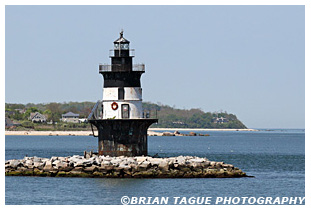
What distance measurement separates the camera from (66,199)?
118 feet

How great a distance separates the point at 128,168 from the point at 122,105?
15.0 feet

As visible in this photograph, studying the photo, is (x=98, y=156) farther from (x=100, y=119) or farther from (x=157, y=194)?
(x=157, y=194)

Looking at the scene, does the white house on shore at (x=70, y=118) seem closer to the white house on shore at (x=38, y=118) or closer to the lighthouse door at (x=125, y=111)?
the white house on shore at (x=38, y=118)

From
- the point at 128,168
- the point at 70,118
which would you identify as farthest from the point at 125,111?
the point at 70,118

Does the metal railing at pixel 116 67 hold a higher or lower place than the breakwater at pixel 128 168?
higher

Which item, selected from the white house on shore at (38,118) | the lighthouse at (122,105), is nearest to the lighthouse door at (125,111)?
the lighthouse at (122,105)

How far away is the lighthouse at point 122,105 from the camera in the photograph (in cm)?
4519

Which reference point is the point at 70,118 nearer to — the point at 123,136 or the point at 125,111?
the point at 123,136

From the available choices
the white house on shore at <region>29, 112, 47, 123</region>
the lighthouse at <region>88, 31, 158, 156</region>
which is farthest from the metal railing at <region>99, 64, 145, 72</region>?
the white house on shore at <region>29, 112, 47, 123</region>

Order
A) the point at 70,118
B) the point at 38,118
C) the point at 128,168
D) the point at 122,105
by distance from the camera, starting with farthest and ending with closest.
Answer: the point at 70,118 → the point at 38,118 → the point at 122,105 → the point at 128,168

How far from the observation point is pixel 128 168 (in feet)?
139

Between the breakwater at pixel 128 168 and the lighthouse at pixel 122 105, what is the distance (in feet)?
4.36

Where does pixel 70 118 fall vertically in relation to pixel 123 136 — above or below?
above

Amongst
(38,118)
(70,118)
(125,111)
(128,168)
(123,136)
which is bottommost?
(128,168)
